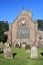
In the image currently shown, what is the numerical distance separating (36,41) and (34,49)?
29064 millimetres

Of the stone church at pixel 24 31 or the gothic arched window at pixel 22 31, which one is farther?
the gothic arched window at pixel 22 31

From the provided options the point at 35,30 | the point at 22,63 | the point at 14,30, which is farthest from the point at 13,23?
the point at 22,63

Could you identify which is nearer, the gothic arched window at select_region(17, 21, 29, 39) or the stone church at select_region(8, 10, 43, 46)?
the stone church at select_region(8, 10, 43, 46)

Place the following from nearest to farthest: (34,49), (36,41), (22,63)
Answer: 1. (22,63)
2. (34,49)
3. (36,41)

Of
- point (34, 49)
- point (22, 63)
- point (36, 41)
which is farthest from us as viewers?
point (36, 41)

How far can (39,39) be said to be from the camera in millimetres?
59656

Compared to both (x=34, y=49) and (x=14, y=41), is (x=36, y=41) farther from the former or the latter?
(x=34, y=49)

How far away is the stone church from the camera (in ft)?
196

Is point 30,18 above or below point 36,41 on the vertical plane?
above

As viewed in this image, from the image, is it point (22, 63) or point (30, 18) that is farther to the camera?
point (30, 18)

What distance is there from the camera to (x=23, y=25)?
60531mm

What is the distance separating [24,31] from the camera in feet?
198

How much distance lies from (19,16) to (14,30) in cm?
395

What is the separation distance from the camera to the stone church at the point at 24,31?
5981 cm
